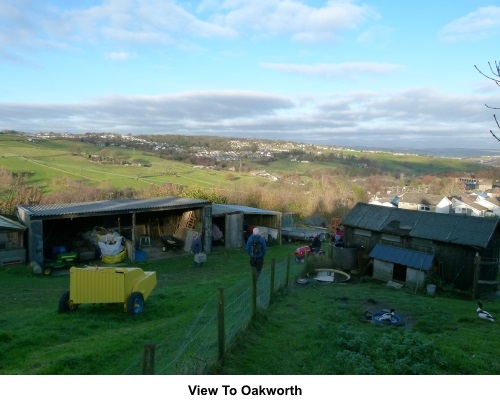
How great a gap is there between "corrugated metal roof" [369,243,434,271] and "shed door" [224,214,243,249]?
34.4ft

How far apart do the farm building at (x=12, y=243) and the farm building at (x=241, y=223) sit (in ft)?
33.7

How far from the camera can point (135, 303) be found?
9773 mm

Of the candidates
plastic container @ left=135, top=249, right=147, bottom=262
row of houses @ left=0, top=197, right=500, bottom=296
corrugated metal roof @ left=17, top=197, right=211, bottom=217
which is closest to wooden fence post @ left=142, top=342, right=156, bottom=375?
row of houses @ left=0, top=197, right=500, bottom=296

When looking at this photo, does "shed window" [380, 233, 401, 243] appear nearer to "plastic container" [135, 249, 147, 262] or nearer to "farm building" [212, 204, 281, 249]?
"farm building" [212, 204, 281, 249]

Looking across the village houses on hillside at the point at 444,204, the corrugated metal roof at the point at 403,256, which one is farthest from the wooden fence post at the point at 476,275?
the village houses on hillside at the point at 444,204

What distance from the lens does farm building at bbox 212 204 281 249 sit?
25.8 metres

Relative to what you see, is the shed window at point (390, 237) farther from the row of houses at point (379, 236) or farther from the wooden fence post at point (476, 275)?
the wooden fence post at point (476, 275)

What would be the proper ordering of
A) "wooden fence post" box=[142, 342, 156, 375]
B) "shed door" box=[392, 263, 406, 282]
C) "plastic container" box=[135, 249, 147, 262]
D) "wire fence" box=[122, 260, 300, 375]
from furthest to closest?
"plastic container" box=[135, 249, 147, 262] → "shed door" box=[392, 263, 406, 282] → "wire fence" box=[122, 260, 300, 375] → "wooden fence post" box=[142, 342, 156, 375]

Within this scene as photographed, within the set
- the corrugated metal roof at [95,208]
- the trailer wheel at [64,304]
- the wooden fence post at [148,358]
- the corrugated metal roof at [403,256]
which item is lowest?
the corrugated metal roof at [403,256]

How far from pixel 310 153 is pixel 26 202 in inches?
2577

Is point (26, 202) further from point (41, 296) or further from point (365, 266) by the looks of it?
point (365, 266)

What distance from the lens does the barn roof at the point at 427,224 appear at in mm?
15727

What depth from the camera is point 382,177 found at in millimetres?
72875
